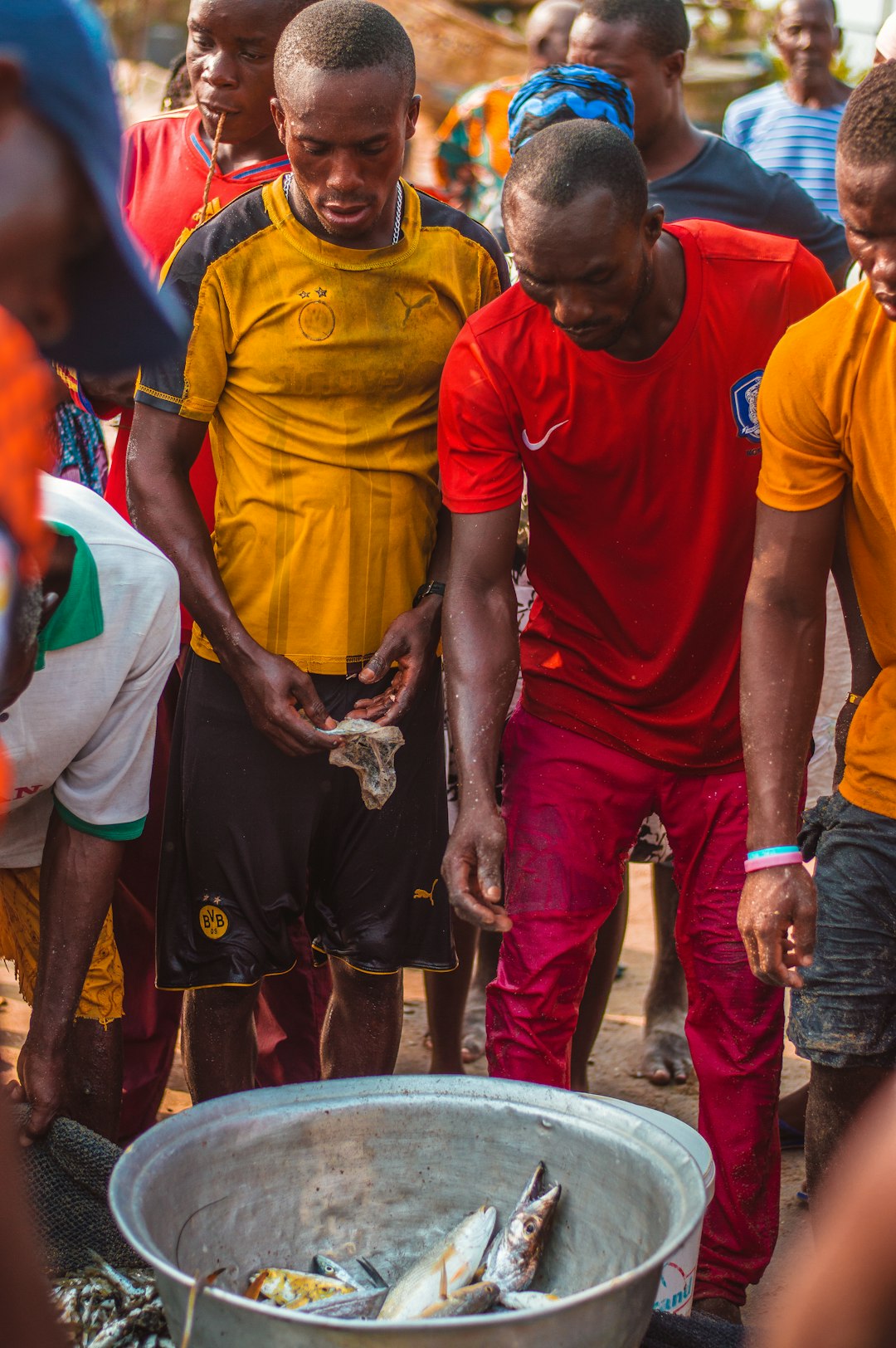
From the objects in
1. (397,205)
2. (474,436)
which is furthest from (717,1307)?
(397,205)

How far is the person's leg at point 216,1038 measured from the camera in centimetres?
288

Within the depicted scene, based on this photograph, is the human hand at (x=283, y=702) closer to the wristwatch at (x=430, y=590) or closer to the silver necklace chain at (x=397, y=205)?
the wristwatch at (x=430, y=590)

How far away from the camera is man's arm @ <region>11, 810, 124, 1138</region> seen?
8.18 feet

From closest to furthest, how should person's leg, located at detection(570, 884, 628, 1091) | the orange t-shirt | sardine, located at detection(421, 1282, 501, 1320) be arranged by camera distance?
sardine, located at detection(421, 1282, 501, 1320), the orange t-shirt, person's leg, located at detection(570, 884, 628, 1091)

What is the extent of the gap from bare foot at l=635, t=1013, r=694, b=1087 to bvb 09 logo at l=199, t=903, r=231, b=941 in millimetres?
1505

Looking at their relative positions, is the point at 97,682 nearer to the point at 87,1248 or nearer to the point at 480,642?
the point at 480,642

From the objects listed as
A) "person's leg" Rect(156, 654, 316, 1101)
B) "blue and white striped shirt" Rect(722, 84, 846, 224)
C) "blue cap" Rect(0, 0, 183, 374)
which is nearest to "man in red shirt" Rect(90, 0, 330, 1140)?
"person's leg" Rect(156, 654, 316, 1101)

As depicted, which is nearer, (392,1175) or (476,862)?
(392,1175)

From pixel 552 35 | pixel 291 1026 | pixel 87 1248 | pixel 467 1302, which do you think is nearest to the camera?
pixel 467 1302

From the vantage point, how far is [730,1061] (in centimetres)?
272

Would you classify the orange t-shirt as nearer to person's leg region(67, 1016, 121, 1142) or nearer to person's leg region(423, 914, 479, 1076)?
person's leg region(423, 914, 479, 1076)

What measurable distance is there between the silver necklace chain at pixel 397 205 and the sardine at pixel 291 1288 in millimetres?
1839

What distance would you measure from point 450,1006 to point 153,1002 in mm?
709

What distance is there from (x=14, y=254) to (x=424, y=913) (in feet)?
6.55
